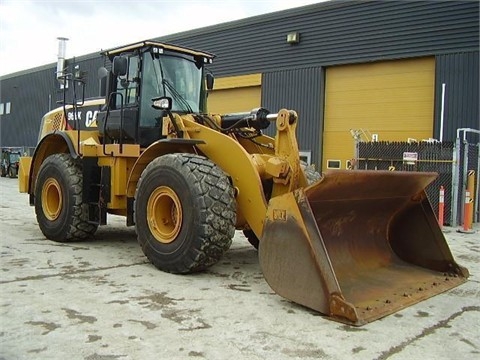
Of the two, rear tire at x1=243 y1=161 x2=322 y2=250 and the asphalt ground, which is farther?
rear tire at x1=243 y1=161 x2=322 y2=250

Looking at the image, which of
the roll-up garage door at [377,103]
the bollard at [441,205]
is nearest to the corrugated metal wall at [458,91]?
the roll-up garage door at [377,103]

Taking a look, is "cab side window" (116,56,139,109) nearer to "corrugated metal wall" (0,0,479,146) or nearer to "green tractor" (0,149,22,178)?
"corrugated metal wall" (0,0,479,146)

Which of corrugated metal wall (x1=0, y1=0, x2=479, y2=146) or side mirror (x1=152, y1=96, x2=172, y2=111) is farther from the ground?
corrugated metal wall (x1=0, y1=0, x2=479, y2=146)

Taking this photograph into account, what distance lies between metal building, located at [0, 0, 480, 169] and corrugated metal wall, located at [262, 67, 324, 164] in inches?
1.4

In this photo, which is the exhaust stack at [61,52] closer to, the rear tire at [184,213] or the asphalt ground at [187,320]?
the asphalt ground at [187,320]

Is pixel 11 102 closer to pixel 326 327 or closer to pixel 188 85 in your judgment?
pixel 188 85

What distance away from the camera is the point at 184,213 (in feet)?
17.1

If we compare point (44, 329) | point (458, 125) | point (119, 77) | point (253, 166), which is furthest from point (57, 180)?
point (458, 125)

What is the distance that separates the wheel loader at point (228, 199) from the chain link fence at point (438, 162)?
6.25 meters

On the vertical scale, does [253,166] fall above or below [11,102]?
below

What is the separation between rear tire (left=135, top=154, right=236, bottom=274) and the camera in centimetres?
506

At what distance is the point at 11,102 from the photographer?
3488 cm

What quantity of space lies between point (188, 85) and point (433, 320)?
4.34 metres

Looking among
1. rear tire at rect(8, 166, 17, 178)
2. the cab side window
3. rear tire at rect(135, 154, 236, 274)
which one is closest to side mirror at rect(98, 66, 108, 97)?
the cab side window
